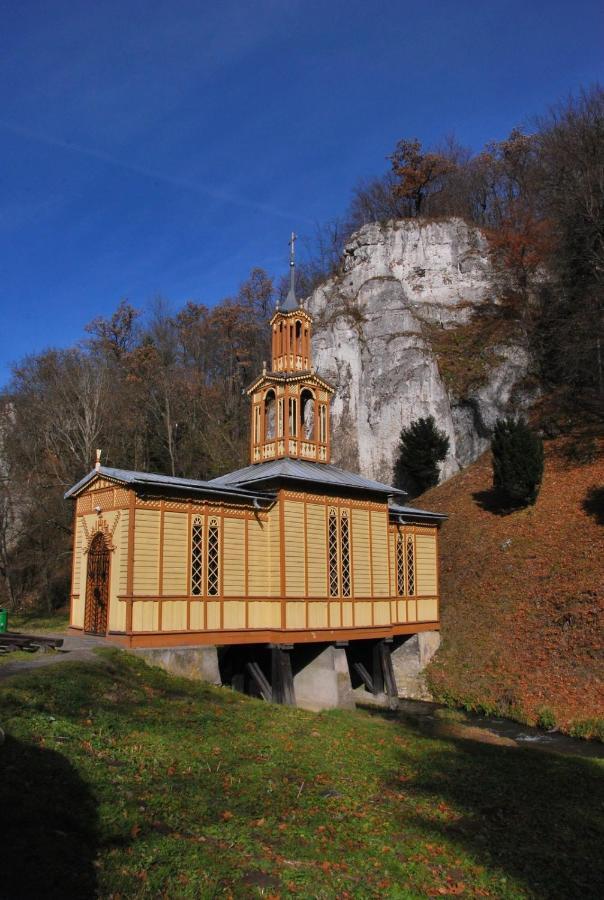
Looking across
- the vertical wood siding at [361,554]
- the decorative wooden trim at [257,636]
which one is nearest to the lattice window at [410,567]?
the decorative wooden trim at [257,636]

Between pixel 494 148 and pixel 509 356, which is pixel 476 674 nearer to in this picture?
pixel 509 356

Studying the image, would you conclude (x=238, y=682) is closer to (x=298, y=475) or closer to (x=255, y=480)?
(x=255, y=480)

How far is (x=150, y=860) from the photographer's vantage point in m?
6.70

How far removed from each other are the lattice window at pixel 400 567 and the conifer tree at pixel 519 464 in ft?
25.4

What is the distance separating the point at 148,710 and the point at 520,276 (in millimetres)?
40952

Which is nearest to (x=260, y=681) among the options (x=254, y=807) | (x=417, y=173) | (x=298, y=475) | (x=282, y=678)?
(x=282, y=678)

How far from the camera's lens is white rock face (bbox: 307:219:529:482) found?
131 feet

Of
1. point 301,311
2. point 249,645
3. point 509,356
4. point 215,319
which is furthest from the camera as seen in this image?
point 215,319

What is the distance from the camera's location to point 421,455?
37.0m

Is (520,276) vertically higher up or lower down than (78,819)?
higher up

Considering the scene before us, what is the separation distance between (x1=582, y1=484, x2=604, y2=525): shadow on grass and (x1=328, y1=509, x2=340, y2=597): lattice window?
1054 centimetres

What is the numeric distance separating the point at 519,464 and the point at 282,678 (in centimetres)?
1509

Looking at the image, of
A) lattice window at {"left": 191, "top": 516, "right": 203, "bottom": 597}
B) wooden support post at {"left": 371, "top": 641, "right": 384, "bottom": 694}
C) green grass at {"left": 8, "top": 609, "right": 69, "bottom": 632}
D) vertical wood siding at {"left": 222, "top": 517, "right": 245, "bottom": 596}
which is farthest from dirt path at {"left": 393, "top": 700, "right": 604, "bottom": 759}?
green grass at {"left": 8, "top": 609, "right": 69, "bottom": 632}

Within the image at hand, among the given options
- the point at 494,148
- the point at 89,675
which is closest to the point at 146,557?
the point at 89,675
